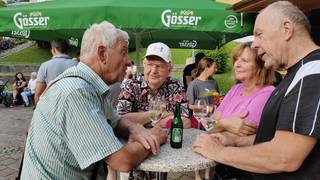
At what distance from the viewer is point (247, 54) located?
285 cm

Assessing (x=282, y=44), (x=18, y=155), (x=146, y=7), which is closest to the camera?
(x=282, y=44)

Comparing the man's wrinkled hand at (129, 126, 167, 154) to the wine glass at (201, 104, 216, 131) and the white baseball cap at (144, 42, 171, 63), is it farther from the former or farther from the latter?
the white baseball cap at (144, 42, 171, 63)

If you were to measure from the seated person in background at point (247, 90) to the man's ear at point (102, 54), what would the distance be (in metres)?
1.01

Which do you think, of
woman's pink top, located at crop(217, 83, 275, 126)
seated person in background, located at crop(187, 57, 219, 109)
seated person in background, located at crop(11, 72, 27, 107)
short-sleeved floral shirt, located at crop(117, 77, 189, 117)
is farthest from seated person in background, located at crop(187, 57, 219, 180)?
seated person in background, located at crop(11, 72, 27, 107)

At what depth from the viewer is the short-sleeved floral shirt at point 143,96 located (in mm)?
3219

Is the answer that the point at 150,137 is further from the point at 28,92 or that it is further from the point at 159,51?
the point at 28,92

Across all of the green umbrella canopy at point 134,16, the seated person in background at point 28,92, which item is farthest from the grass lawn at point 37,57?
the green umbrella canopy at point 134,16

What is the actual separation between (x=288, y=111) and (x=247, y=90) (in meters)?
1.32

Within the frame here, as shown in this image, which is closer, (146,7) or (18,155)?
(146,7)

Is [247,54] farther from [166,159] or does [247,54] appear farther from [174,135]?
Result: [166,159]

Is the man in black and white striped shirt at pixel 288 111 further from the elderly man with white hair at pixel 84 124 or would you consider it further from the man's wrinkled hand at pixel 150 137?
the elderly man with white hair at pixel 84 124

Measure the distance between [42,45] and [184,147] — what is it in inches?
1145

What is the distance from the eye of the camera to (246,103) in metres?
2.74

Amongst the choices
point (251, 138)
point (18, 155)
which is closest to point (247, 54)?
point (251, 138)
